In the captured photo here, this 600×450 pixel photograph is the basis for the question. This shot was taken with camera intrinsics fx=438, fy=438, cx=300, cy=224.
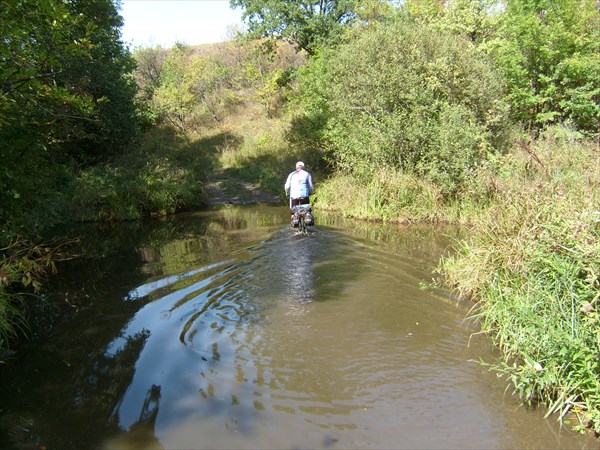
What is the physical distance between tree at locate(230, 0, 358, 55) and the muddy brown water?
76.0 feet

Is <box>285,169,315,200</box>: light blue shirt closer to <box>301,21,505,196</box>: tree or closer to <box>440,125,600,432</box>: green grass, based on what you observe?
<box>301,21,505,196</box>: tree

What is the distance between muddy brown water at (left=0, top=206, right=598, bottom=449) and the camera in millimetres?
4148

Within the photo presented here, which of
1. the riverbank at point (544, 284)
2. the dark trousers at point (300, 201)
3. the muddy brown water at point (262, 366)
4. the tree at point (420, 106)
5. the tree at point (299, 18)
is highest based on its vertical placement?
the tree at point (299, 18)

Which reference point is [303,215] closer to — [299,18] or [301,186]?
[301,186]

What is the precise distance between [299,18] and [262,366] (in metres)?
28.5

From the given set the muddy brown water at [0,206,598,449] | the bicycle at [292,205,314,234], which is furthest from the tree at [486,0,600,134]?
the muddy brown water at [0,206,598,449]

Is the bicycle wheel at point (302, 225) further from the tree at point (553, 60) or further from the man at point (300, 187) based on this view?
the tree at point (553, 60)

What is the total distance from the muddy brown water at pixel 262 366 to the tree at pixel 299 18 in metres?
23.2

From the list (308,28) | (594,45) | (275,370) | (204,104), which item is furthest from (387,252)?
(204,104)

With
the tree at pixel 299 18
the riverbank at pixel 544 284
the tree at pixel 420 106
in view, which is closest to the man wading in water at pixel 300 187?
the tree at pixel 420 106

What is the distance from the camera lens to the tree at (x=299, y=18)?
28.8 meters

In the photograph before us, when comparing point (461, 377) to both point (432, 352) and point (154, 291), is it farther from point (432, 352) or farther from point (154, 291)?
point (154, 291)

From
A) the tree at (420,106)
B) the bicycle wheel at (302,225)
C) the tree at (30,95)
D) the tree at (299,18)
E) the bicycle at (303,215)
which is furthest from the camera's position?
the tree at (299,18)

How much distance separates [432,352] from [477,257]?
2.14m
